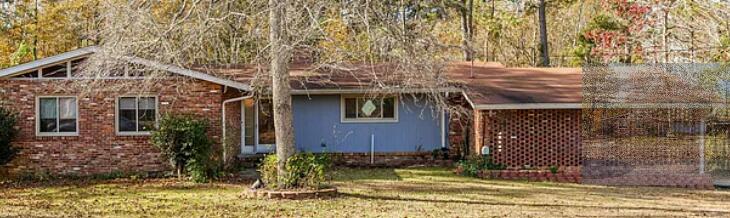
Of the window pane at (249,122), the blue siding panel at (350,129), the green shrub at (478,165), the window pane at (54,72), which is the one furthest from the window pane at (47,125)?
the green shrub at (478,165)

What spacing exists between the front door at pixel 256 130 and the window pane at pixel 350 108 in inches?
70.5

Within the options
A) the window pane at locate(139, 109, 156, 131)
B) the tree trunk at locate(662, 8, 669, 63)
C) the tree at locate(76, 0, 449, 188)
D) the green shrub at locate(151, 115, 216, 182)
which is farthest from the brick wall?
the tree trunk at locate(662, 8, 669, 63)

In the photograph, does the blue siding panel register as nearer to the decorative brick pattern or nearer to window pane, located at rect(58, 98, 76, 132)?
the decorative brick pattern

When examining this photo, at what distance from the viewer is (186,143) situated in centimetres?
1398

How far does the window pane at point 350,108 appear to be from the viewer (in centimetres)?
1772

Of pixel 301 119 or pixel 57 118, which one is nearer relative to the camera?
pixel 57 118

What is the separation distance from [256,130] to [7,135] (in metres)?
5.58

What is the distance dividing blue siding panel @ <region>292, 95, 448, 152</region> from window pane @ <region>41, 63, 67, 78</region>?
17.2ft

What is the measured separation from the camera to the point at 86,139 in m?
14.8

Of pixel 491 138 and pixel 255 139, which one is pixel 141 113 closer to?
pixel 255 139

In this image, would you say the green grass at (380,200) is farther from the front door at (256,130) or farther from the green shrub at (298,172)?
the front door at (256,130)

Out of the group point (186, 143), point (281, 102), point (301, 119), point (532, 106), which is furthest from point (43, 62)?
point (532, 106)

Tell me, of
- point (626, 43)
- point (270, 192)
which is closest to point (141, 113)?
point (270, 192)

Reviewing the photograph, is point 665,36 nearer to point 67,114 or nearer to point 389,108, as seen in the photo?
point 389,108
